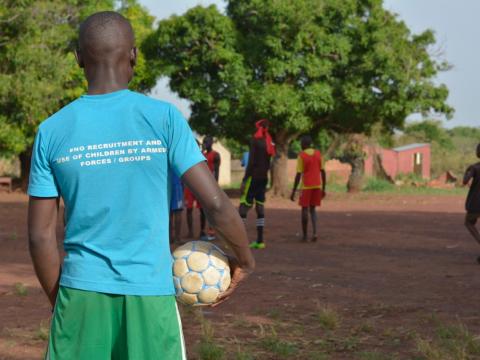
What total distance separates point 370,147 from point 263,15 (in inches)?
353

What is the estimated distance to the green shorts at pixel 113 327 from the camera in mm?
2641

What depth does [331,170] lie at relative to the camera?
42500mm

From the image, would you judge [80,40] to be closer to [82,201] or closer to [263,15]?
[82,201]

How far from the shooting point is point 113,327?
2680mm

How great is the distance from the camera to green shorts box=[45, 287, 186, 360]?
2.64m

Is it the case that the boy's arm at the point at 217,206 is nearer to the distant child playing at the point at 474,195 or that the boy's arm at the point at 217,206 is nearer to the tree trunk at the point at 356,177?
the distant child playing at the point at 474,195

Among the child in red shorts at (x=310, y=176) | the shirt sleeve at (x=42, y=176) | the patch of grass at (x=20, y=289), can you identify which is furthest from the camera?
the child in red shorts at (x=310, y=176)

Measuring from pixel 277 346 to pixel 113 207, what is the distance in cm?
322

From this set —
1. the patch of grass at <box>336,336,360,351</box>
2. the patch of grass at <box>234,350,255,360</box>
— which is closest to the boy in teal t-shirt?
the patch of grass at <box>234,350,255,360</box>

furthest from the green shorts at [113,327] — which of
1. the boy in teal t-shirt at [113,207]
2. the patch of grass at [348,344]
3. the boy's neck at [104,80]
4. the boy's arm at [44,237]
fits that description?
the patch of grass at [348,344]

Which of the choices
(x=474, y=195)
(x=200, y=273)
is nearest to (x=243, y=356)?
(x=200, y=273)

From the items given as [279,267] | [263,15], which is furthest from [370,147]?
[279,267]

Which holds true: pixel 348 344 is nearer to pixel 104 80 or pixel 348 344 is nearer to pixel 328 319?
pixel 328 319

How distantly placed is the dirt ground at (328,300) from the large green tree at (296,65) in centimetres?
1057
